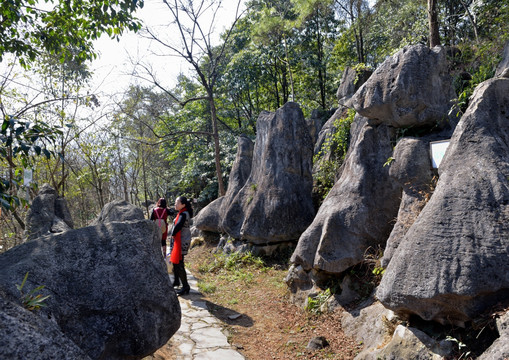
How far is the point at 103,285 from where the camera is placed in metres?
3.33

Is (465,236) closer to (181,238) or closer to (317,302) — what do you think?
(317,302)

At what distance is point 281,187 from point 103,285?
6.73 m

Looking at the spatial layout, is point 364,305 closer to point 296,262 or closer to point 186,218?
Result: point 296,262

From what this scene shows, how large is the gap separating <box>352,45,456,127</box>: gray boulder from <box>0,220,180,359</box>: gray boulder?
172 inches

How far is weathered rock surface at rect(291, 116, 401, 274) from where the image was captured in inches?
239

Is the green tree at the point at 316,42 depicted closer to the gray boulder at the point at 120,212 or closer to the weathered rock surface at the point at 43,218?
the gray boulder at the point at 120,212

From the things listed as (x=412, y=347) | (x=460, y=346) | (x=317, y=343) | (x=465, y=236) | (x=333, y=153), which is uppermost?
(x=333, y=153)

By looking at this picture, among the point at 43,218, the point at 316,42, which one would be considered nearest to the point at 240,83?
the point at 316,42

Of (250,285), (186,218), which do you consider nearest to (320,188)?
(250,285)

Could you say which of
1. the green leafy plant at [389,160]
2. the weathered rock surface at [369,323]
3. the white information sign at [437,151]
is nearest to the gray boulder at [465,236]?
the white information sign at [437,151]

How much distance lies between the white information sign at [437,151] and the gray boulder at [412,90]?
106 cm

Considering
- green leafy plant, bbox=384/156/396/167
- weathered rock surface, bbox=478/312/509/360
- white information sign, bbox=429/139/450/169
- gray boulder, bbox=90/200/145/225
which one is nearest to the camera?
weathered rock surface, bbox=478/312/509/360

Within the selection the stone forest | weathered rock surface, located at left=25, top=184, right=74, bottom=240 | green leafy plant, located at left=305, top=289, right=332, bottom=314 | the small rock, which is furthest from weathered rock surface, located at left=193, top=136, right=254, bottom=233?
the small rock

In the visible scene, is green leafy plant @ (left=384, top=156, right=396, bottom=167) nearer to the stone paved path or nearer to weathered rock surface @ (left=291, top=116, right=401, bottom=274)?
weathered rock surface @ (left=291, top=116, right=401, bottom=274)
